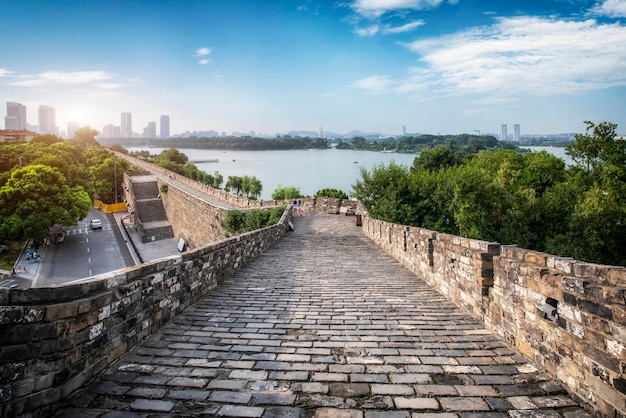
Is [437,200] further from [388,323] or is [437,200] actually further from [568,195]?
[388,323]

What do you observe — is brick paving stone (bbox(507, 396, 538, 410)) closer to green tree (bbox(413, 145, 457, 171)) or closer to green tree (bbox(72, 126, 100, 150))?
green tree (bbox(413, 145, 457, 171))

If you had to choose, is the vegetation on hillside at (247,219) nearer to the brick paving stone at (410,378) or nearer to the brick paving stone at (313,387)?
the brick paving stone at (410,378)

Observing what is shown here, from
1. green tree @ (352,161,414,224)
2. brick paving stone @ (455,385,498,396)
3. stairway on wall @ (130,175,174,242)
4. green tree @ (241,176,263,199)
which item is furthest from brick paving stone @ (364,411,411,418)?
green tree @ (241,176,263,199)

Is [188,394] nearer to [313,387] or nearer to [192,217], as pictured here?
[313,387]

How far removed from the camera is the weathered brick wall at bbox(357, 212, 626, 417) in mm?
2670

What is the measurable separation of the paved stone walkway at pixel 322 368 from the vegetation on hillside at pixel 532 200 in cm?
1747

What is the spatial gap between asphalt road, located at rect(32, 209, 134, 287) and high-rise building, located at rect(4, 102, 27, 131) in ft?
517

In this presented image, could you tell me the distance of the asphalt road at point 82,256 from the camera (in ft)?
75.9

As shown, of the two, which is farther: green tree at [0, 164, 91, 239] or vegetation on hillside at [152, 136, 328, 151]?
vegetation on hillside at [152, 136, 328, 151]

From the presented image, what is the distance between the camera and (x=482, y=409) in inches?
107

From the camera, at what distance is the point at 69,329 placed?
111 inches

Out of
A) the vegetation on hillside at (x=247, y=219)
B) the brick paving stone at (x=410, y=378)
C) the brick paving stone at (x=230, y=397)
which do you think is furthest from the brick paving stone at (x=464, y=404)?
the vegetation on hillside at (x=247, y=219)

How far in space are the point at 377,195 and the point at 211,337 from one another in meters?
25.7

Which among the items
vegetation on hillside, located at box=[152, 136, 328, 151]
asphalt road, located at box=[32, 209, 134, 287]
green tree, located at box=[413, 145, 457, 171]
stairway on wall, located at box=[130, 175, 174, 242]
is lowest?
asphalt road, located at box=[32, 209, 134, 287]
